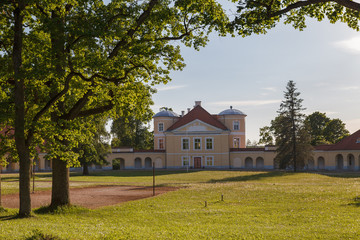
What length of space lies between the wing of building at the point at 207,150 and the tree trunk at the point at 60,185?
4896 centimetres

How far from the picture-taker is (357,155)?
62.3m

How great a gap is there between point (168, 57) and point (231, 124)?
195ft

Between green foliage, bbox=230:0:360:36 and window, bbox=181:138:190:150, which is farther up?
→ green foliage, bbox=230:0:360:36

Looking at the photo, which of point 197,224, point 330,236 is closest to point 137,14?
point 197,224

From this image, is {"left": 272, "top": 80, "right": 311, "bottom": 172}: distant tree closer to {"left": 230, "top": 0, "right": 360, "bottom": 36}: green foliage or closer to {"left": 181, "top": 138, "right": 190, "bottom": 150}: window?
{"left": 181, "top": 138, "right": 190, "bottom": 150}: window

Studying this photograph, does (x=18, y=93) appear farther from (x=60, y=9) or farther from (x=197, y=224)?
(x=197, y=224)

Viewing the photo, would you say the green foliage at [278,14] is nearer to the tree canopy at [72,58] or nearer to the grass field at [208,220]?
the tree canopy at [72,58]

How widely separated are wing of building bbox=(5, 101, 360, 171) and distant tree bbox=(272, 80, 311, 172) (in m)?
11.4

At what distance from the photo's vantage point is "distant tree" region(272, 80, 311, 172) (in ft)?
183

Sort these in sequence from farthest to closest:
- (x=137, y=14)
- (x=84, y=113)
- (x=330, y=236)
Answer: (x=84, y=113), (x=137, y=14), (x=330, y=236)

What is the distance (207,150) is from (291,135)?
60.2 feet

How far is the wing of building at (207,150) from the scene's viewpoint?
67.8 meters

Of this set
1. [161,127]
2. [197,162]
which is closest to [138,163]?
[161,127]

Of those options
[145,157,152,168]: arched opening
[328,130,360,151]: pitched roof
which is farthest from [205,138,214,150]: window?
[328,130,360,151]: pitched roof
